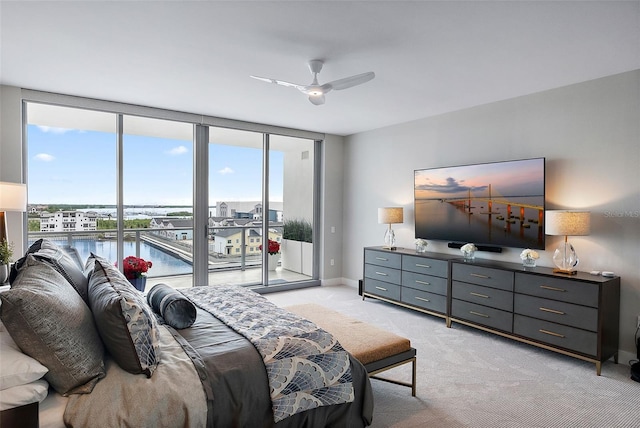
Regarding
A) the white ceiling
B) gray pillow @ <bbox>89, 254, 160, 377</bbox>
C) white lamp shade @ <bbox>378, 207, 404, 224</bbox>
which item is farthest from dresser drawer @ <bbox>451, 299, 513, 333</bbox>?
gray pillow @ <bbox>89, 254, 160, 377</bbox>

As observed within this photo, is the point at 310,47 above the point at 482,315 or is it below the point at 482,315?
above

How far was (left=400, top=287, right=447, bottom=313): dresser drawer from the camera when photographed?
14.5 feet

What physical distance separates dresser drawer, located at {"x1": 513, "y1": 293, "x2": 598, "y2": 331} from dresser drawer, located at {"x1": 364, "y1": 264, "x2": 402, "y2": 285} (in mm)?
1572

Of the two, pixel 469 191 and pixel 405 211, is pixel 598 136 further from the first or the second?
pixel 405 211

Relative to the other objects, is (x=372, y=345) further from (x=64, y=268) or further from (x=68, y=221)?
(x=68, y=221)

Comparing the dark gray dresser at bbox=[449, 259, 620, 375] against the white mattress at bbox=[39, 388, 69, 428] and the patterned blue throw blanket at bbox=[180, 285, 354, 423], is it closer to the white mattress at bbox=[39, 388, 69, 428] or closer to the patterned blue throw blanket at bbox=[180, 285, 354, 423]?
the patterned blue throw blanket at bbox=[180, 285, 354, 423]

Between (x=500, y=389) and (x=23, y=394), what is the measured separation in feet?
9.72

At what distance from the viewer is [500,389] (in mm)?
2838

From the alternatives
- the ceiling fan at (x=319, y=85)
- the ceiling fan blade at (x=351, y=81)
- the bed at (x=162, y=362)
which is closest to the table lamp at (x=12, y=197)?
the bed at (x=162, y=362)

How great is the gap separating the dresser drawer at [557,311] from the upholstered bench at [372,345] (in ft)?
5.15

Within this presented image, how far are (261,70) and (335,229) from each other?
3622mm

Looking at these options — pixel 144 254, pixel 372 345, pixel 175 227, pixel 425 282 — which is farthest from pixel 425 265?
pixel 144 254

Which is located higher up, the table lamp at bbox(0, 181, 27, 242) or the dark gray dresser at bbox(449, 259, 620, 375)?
the table lamp at bbox(0, 181, 27, 242)

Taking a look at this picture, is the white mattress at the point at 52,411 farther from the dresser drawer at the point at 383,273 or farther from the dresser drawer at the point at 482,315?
the dresser drawer at the point at 383,273
